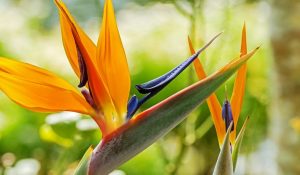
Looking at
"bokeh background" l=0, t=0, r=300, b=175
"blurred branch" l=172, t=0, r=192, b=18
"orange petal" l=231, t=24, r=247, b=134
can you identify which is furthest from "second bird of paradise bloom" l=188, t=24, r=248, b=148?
"blurred branch" l=172, t=0, r=192, b=18

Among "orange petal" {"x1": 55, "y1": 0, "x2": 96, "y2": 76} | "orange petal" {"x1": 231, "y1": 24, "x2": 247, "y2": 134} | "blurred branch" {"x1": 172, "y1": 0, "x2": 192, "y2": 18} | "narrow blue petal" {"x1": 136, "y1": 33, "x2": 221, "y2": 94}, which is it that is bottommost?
"blurred branch" {"x1": 172, "y1": 0, "x2": 192, "y2": 18}

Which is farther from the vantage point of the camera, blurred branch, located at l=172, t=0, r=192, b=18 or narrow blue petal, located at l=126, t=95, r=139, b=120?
blurred branch, located at l=172, t=0, r=192, b=18

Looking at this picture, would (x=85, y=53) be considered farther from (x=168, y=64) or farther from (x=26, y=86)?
(x=168, y=64)

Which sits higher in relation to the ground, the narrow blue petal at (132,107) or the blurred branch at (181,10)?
the narrow blue petal at (132,107)

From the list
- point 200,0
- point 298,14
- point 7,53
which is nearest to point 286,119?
point 298,14

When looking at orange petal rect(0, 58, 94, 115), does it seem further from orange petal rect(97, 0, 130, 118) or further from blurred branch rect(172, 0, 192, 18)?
blurred branch rect(172, 0, 192, 18)

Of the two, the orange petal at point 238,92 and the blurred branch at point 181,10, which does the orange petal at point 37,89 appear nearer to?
the orange petal at point 238,92

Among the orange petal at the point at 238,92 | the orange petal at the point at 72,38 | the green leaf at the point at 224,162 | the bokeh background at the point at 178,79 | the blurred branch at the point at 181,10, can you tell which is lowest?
the bokeh background at the point at 178,79

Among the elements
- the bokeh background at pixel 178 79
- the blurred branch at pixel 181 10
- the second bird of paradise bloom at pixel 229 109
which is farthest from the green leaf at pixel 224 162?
the blurred branch at pixel 181 10

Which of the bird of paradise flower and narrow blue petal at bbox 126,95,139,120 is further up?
the bird of paradise flower
